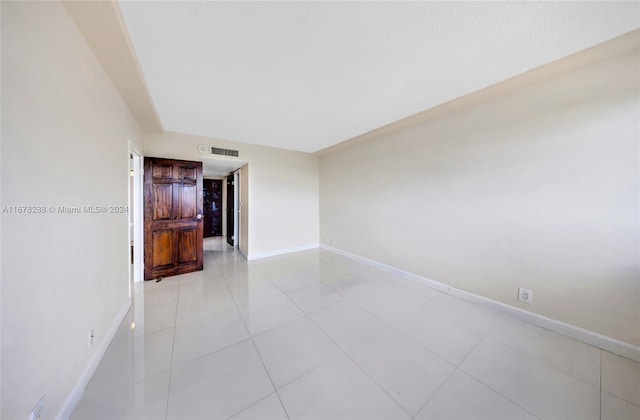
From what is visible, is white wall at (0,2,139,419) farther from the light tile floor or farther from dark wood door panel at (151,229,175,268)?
dark wood door panel at (151,229,175,268)

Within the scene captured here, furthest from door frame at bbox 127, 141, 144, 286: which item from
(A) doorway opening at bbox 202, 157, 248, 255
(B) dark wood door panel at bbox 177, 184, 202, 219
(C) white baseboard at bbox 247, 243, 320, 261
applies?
(C) white baseboard at bbox 247, 243, 320, 261

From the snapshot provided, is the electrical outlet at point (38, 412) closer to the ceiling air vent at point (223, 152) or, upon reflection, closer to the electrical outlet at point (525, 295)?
the ceiling air vent at point (223, 152)

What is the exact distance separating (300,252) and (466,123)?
12.8 ft

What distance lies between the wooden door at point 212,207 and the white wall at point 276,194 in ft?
9.04

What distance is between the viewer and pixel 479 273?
8.11ft

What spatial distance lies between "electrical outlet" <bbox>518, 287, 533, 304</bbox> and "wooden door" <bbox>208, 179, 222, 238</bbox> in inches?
292

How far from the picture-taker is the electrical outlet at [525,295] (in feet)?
6.93

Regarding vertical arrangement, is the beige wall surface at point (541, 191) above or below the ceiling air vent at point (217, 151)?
below

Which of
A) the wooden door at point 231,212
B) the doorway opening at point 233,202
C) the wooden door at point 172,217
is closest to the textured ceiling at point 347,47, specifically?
the wooden door at point 172,217

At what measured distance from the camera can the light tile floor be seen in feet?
4.16

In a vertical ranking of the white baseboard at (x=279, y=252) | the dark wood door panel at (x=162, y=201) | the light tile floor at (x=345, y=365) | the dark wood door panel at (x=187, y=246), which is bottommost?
the light tile floor at (x=345, y=365)

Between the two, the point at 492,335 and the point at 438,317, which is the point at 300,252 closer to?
the point at 438,317

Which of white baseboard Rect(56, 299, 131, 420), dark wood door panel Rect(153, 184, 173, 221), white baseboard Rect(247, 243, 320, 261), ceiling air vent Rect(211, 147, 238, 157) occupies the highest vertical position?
ceiling air vent Rect(211, 147, 238, 157)

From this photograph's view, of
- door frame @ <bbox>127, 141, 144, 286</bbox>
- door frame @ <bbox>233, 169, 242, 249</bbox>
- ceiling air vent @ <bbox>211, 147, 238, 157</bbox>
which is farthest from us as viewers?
door frame @ <bbox>233, 169, 242, 249</bbox>
